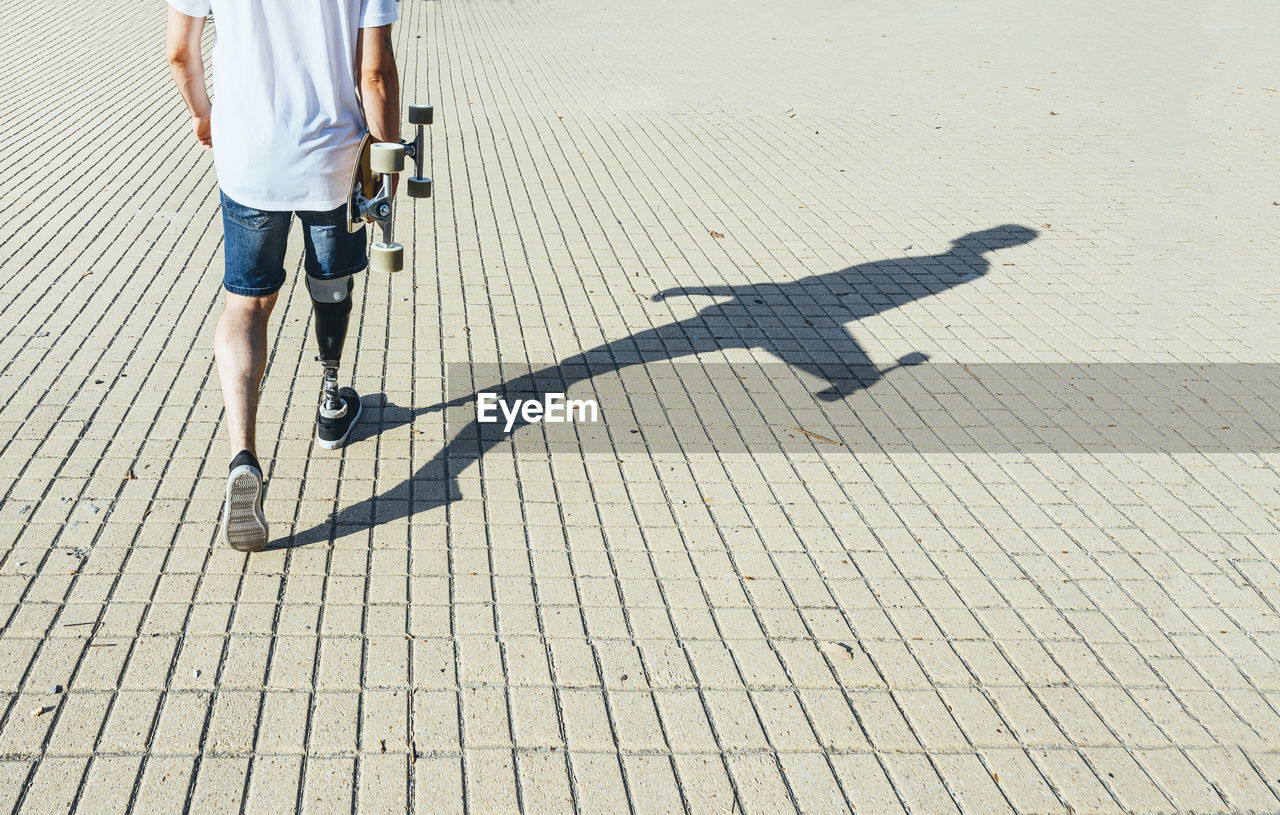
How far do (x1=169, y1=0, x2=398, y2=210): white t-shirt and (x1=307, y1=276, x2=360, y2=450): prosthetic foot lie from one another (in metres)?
0.48

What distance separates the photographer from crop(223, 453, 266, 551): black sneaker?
132 inches

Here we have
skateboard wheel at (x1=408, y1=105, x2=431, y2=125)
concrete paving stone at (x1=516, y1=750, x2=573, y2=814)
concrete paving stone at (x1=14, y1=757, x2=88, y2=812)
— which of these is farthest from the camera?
skateboard wheel at (x1=408, y1=105, x2=431, y2=125)

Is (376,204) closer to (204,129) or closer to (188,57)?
(204,129)

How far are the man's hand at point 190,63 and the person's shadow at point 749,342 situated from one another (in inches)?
53.7

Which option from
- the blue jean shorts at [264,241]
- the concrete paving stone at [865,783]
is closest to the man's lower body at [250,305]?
the blue jean shorts at [264,241]

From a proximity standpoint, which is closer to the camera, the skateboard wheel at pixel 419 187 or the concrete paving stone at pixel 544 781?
the concrete paving stone at pixel 544 781

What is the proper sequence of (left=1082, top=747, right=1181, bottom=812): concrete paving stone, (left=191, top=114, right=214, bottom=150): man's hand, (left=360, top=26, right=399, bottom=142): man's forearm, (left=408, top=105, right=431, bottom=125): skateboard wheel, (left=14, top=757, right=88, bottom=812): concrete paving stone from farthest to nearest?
(left=408, top=105, right=431, bottom=125): skateboard wheel
(left=191, top=114, right=214, bottom=150): man's hand
(left=360, top=26, right=399, bottom=142): man's forearm
(left=1082, top=747, right=1181, bottom=812): concrete paving stone
(left=14, top=757, right=88, bottom=812): concrete paving stone

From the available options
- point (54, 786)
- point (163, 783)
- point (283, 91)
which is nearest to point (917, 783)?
point (163, 783)

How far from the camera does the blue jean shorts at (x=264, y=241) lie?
3.48m

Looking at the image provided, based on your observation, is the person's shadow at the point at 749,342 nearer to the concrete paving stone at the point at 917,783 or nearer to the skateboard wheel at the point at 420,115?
the skateboard wheel at the point at 420,115

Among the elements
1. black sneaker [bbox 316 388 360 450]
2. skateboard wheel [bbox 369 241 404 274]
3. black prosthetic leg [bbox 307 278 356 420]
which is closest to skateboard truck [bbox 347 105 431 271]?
skateboard wheel [bbox 369 241 404 274]

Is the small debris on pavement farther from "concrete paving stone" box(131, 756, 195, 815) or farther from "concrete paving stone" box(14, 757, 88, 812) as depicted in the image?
"concrete paving stone" box(14, 757, 88, 812)

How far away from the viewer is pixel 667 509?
393 centimetres

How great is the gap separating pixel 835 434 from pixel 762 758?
2.01 meters
